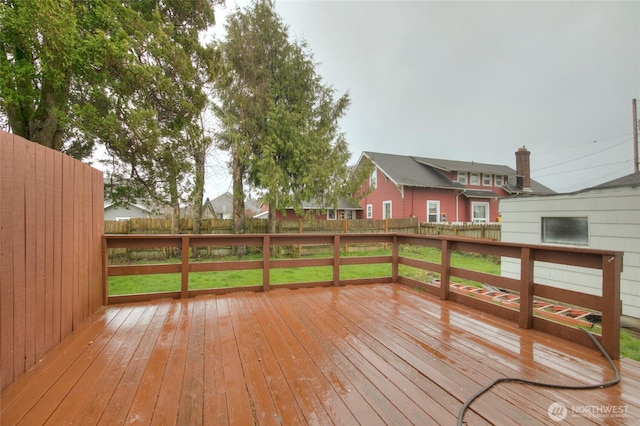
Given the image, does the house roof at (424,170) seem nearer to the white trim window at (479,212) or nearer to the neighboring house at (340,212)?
the white trim window at (479,212)

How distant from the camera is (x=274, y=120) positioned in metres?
8.73

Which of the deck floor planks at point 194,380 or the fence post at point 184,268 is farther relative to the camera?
the fence post at point 184,268

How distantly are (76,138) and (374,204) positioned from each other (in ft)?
44.7

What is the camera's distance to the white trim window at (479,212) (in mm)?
15737

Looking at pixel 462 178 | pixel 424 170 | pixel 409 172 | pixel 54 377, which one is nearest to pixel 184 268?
pixel 54 377

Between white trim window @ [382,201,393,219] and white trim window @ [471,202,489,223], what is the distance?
4.84 metres

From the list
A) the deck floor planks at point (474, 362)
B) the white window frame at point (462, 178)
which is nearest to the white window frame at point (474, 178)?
the white window frame at point (462, 178)

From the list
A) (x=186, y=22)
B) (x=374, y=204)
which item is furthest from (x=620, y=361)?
(x=374, y=204)

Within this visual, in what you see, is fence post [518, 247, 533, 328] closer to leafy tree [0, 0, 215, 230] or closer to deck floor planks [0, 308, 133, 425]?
deck floor planks [0, 308, 133, 425]

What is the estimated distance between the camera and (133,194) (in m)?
6.51

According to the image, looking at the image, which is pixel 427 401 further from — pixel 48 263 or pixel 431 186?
pixel 431 186

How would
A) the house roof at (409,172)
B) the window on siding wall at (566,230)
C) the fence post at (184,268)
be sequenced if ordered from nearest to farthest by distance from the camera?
the fence post at (184,268)
the window on siding wall at (566,230)
the house roof at (409,172)

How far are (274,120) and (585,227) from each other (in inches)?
315

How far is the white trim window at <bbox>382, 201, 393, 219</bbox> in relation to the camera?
15.2m
